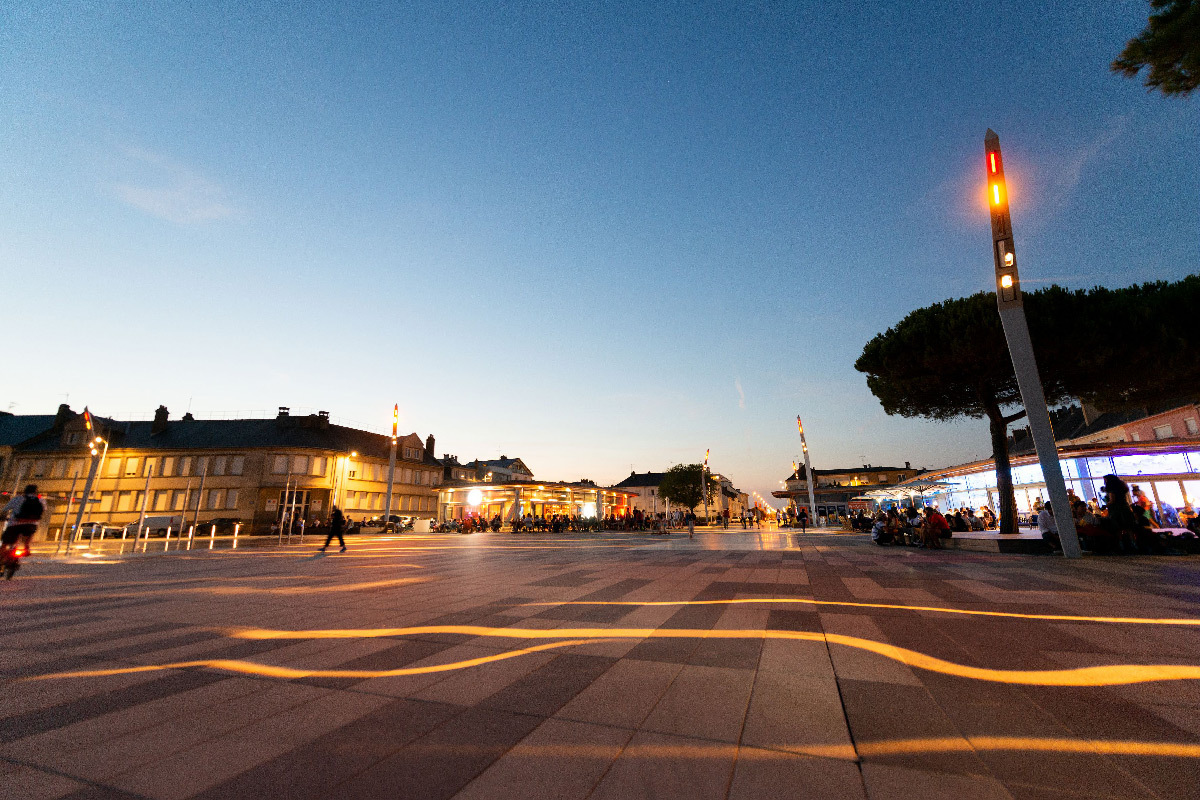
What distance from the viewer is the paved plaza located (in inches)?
86.4

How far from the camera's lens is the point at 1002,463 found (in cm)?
1734

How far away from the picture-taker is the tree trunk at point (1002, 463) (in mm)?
16594

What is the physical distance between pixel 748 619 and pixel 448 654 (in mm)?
3373

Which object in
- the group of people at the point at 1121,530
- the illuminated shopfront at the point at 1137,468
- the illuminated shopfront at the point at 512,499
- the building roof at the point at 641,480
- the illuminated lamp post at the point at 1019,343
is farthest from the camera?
the building roof at the point at 641,480

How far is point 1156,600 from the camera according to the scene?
6.26 m

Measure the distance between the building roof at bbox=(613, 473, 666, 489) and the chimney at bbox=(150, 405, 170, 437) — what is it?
7255cm

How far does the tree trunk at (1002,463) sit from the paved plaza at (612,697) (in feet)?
37.8

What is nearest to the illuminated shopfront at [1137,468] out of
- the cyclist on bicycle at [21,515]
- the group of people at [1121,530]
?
the group of people at [1121,530]

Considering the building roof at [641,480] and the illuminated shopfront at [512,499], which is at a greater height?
the building roof at [641,480]

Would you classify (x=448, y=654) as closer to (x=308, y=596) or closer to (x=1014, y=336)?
(x=308, y=596)

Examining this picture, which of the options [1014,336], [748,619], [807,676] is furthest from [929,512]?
[807,676]

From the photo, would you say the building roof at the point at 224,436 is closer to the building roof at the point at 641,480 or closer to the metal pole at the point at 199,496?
the metal pole at the point at 199,496

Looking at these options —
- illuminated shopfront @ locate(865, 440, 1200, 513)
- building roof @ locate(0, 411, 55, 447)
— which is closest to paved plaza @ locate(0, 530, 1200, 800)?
illuminated shopfront @ locate(865, 440, 1200, 513)

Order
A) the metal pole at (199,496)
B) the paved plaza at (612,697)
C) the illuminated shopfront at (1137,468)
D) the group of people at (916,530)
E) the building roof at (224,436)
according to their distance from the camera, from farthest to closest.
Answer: the building roof at (224,436)
the metal pole at (199,496)
the illuminated shopfront at (1137,468)
the group of people at (916,530)
the paved plaza at (612,697)
